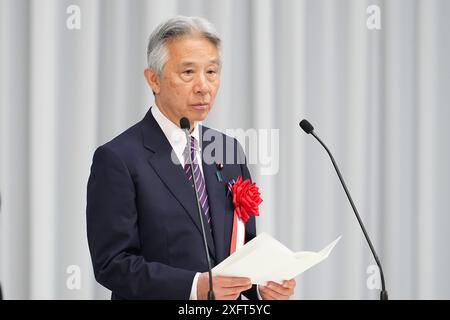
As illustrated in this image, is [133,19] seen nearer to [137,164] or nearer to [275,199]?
[275,199]

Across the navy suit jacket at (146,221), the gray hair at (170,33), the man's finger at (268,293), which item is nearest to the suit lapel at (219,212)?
the navy suit jacket at (146,221)

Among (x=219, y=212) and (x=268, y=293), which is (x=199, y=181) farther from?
(x=268, y=293)

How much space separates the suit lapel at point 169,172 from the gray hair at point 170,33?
161mm

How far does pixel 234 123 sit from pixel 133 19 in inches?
23.9

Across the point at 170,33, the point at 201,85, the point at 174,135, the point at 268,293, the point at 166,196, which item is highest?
the point at 170,33

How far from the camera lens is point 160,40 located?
5.51 ft

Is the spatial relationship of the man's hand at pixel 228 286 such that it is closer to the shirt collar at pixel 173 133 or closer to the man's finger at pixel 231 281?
the man's finger at pixel 231 281

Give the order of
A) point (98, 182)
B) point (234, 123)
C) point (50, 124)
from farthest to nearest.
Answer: point (234, 123), point (50, 124), point (98, 182)

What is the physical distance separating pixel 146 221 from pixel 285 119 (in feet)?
4.68

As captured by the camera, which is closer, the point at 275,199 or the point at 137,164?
the point at 137,164

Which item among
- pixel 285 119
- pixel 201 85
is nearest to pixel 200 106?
pixel 201 85

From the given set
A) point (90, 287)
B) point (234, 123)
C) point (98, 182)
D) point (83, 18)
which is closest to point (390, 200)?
point (234, 123)

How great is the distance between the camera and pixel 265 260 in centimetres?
137

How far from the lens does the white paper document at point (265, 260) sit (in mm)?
1321
